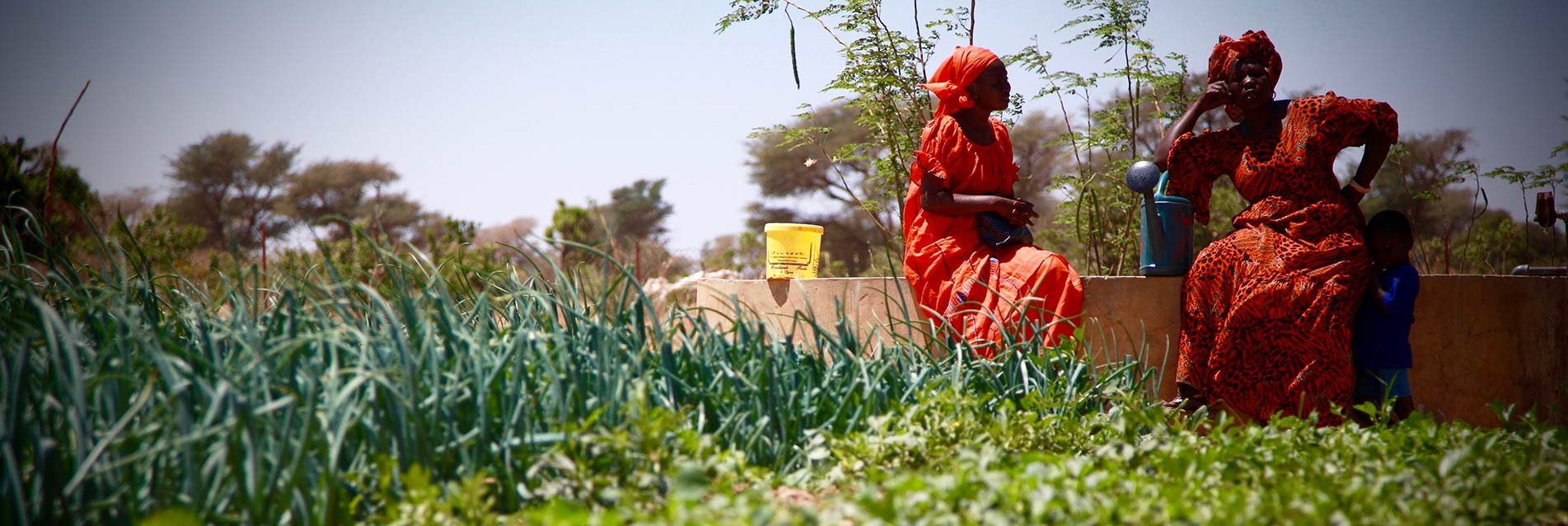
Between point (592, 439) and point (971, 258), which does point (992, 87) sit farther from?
point (592, 439)

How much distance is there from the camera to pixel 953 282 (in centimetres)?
323

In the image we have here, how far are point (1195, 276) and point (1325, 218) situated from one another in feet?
1.27

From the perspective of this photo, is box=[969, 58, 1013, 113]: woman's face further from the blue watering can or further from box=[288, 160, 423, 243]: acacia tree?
box=[288, 160, 423, 243]: acacia tree

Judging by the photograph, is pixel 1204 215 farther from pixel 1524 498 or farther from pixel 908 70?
pixel 908 70

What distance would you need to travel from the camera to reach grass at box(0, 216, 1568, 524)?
4.71ft

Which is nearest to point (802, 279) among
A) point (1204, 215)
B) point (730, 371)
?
point (1204, 215)

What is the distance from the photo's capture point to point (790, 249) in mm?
4180

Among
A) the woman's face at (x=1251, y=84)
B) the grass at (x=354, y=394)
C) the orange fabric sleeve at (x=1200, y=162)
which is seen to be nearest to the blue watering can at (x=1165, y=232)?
the orange fabric sleeve at (x=1200, y=162)

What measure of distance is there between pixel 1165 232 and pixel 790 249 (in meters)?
1.46

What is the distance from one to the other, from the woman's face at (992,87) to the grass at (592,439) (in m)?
1.28

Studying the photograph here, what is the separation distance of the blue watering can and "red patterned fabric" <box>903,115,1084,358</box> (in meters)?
0.38

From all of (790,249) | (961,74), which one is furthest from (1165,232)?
(790,249)

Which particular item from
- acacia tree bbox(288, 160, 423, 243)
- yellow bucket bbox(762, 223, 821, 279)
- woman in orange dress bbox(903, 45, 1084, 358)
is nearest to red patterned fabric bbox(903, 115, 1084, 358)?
woman in orange dress bbox(903, 45, 1084, 358)

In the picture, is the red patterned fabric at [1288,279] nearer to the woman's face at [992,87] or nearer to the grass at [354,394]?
the woman's face at [992,87]
